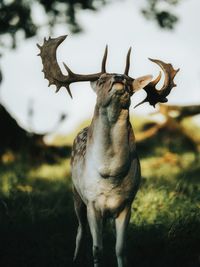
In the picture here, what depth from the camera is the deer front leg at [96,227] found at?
629 centimetres

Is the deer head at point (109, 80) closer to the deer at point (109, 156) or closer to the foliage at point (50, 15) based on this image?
the deer at point (109, 156)

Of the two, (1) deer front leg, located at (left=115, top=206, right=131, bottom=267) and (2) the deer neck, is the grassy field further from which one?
(2) the deer neck

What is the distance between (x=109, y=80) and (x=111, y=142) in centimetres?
55

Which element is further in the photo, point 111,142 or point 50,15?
point 50,15

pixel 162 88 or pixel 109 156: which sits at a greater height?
pixel 162 88

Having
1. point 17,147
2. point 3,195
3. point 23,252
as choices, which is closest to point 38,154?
point 17,147

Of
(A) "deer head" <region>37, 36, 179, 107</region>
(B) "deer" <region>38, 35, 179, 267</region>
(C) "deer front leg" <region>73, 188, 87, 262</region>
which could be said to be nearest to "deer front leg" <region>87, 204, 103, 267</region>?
(B) "deer" <region>38, 35, 179, 267</region>

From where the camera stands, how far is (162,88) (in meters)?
6.87

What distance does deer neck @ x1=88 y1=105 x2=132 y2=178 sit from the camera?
6.05 m

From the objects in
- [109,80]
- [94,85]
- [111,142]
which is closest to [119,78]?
[109,80]

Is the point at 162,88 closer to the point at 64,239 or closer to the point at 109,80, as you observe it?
the point at 109,80

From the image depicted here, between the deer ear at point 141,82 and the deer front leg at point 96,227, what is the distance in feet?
3.72

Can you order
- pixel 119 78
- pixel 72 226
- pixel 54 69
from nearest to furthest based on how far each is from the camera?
pixel 119 78 < pixel 54 69 < pixel 72 226

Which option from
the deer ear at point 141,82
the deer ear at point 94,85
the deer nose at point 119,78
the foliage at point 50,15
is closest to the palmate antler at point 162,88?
the deer ear at point 141,82
